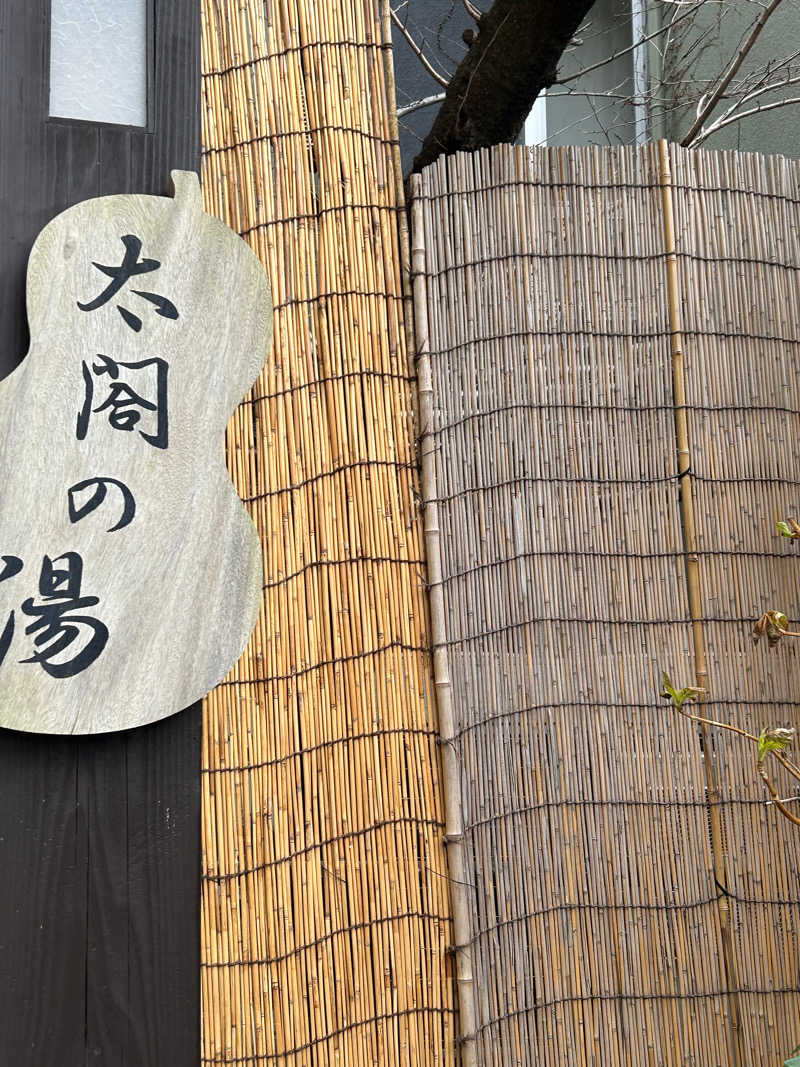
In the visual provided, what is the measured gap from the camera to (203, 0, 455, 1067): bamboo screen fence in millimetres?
2236

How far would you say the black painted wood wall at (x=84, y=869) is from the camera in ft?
6.99

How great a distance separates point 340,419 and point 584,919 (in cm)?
117

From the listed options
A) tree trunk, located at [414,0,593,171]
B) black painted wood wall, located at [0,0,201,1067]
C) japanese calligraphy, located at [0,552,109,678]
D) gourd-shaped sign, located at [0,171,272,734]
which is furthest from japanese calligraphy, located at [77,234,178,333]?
tree trunk, located at [414,0,593,171]

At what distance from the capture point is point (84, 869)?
219cm

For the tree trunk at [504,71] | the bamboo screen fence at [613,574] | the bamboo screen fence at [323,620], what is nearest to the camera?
the bamboo screen fence at [323,620]

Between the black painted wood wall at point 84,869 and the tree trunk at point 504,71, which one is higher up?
the tree trunk at point 504,71

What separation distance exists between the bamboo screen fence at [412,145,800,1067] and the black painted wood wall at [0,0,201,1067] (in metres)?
0.57

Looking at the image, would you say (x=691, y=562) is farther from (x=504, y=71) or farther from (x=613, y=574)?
(x=504, y=71)

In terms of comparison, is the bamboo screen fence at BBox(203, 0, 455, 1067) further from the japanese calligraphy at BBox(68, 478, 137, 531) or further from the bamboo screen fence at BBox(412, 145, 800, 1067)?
the japanese calligraphy at BBox(68, 478, 137, 531)

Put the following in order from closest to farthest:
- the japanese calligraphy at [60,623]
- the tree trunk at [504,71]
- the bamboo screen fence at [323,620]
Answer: the japanese calligraphy at [60,623]
the bamboo screen fence at [323,620]
the tree trunk at [504,71]

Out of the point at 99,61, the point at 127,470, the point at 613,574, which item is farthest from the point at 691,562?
the point at 99,61

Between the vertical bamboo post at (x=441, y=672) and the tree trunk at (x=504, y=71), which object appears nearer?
the vertical bamboo post at (x=441, y=672)

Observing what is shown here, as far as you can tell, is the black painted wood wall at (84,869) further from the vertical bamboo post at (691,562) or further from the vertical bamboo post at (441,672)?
the vertical bamboo post at (691,562)

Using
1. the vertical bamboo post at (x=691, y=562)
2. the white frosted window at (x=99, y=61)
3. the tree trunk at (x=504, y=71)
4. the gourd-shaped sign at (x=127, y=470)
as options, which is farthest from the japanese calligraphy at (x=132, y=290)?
the vertical bamboo post at (x=691, y=562)
